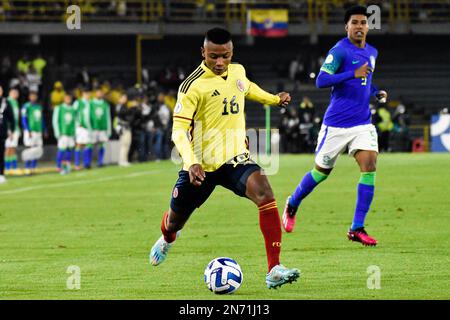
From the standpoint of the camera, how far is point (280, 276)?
9695mm

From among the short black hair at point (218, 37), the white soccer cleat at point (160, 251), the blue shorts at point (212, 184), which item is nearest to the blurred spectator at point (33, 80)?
the white soccer cleat at point (160, 251)

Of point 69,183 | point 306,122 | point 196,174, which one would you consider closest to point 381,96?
point 196,174

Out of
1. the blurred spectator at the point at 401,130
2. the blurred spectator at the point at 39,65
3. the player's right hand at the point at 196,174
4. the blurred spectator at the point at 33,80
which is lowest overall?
the blurred spectator at the point at 401,130

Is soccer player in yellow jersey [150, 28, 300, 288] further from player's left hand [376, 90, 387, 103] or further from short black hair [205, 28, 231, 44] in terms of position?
player's left hand [376, 90, 387, 103]

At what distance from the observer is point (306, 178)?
14.3 meters

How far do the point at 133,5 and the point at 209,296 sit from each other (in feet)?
122

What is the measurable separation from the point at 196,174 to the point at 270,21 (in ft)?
118

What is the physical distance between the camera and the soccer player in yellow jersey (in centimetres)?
1008

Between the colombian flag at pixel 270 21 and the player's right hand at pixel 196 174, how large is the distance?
3548 cm

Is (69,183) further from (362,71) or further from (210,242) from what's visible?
(362,71)

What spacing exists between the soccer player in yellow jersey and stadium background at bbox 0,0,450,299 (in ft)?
98.8

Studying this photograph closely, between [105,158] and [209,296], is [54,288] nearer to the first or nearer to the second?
[209,296]

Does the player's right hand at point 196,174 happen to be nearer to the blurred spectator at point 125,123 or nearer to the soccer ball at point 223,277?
the soccer ball at point 223,277

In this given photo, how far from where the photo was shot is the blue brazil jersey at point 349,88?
1354 centimetres
